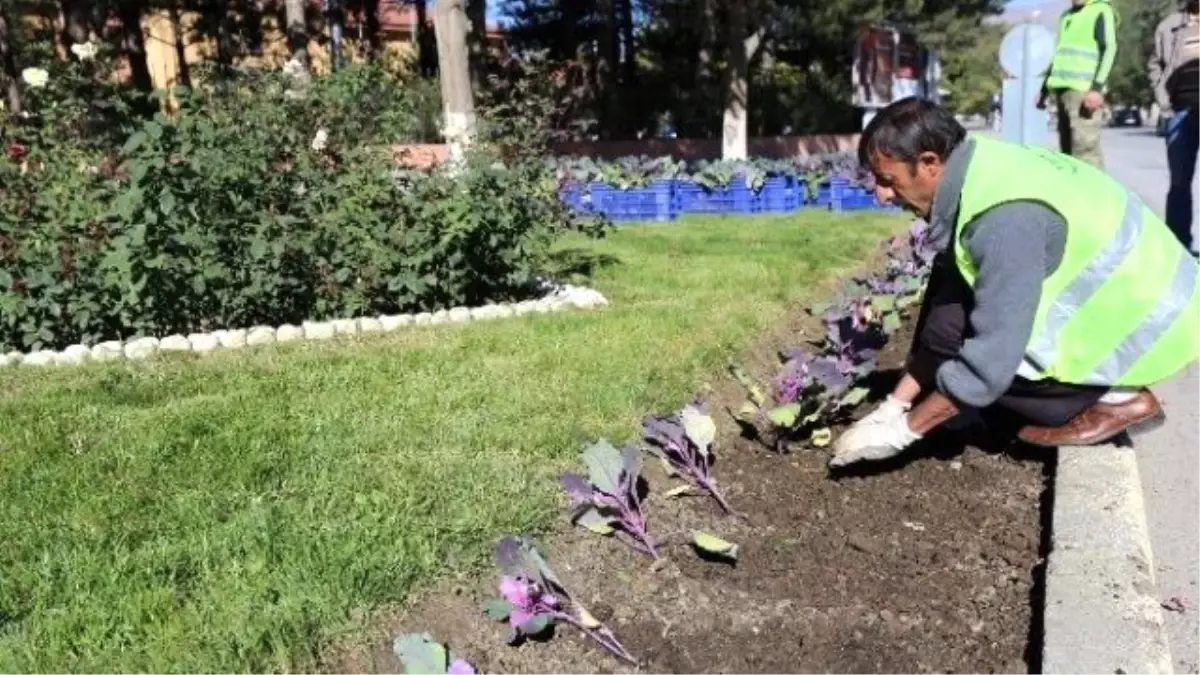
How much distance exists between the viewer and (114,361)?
4480mm

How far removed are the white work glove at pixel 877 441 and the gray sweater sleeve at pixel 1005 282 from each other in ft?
0.90

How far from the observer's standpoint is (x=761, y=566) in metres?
2.48

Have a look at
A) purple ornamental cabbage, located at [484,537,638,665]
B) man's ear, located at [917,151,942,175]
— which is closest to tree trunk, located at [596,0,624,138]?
man's ear, located at [917,151,942,175]

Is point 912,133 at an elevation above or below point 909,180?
above

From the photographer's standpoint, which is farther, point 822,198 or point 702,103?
point 702,103

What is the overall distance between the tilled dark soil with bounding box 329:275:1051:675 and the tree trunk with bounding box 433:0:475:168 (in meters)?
4.86

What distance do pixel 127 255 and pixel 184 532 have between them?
2.19 metres

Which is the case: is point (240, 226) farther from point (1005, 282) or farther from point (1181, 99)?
point (1181, 99)

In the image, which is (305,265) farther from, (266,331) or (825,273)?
(825,273)

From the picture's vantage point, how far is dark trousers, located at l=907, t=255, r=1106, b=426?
9.76ft

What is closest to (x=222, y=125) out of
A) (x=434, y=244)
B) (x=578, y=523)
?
(x=434, y=244)

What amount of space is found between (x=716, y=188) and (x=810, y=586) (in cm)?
942

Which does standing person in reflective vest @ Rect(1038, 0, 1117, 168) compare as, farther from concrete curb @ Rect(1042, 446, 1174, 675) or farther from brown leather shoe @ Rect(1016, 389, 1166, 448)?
concrete curb @ Rect(1042, 446, 1174, 675)

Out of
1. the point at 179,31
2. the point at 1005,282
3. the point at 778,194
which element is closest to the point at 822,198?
the point at 778,194
